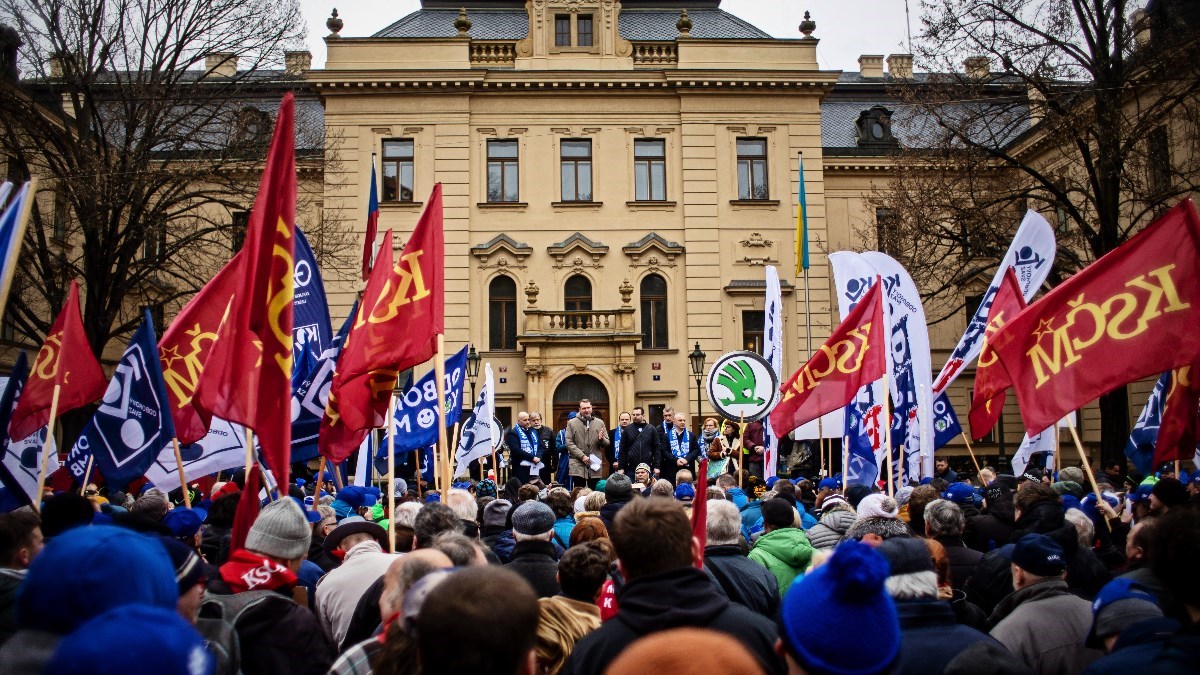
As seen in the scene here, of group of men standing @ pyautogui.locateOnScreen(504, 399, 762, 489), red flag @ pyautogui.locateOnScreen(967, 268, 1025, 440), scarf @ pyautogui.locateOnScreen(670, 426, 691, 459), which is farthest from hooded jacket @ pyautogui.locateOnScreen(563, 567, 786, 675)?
scarf @ pyautogui.locateOnScreen(670, 426, 691, 459)

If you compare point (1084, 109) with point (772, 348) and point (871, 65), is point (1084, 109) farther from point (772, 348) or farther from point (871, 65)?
point (871, 65)

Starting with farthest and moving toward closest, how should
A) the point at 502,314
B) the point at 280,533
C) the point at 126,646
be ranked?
1. the point at 502,314
2. the point at 280,533
3. the point at 126,646

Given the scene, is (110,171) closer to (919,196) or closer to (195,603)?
(919,196)

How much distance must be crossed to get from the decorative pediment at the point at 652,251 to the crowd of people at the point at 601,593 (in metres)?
25.7

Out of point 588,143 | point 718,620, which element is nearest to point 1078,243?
point 588,143

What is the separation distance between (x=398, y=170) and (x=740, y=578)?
1170 inches

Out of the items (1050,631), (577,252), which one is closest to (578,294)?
(577,252)

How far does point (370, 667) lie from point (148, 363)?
6249 mm

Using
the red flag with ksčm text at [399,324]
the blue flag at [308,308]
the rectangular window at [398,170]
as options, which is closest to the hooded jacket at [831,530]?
the red flag with ksčm text at [399,324]

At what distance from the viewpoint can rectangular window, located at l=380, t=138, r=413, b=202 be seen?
33469 millimetres

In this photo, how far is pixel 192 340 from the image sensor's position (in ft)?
32.0

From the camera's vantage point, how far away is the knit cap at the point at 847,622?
2742 mm

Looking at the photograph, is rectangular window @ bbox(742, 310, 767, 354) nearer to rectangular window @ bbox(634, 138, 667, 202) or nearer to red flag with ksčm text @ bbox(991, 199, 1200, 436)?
rectangular window @ bbox(634, 138, 667, 202)

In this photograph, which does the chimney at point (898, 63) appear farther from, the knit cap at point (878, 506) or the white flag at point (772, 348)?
the knit cap at point (878, 506)
